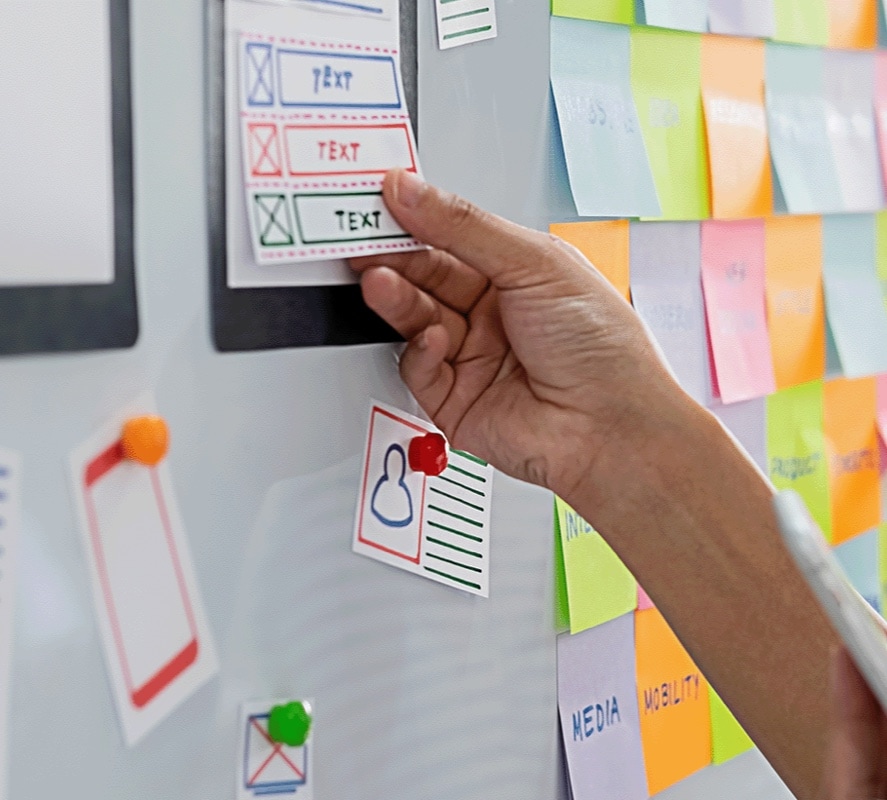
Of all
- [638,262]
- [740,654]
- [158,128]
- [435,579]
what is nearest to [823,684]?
[740,654]

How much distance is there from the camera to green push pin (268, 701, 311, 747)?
58 centimetres

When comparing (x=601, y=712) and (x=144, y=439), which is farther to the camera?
(x=601, y=712)

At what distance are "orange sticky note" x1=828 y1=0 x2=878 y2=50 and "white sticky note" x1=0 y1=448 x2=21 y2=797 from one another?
2.78 ft

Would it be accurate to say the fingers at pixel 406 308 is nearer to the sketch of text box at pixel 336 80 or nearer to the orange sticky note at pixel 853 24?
the sketch of text box at pixel 336 80

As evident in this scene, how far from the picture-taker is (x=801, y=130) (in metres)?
1.04

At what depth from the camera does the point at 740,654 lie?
0.66 meters

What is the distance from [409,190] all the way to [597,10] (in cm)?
27

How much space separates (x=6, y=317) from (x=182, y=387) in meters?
0.10

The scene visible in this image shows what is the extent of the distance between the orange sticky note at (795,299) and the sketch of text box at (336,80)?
0.48 m

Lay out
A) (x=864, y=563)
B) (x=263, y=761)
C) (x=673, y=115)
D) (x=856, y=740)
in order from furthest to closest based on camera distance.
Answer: (x=864, y=563)
(x=673, y=115)
(x=263, y=761)
(x=856, y=740)

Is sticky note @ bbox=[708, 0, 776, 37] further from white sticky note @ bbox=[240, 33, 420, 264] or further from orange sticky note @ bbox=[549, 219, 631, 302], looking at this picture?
white sticky note @ bbox=[240, 33, 420, 264]

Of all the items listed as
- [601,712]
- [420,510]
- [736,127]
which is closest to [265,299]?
[420,510]

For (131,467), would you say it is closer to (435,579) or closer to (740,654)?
(435,579)

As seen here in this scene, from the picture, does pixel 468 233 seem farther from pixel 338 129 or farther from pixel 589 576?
pixel 589 576
